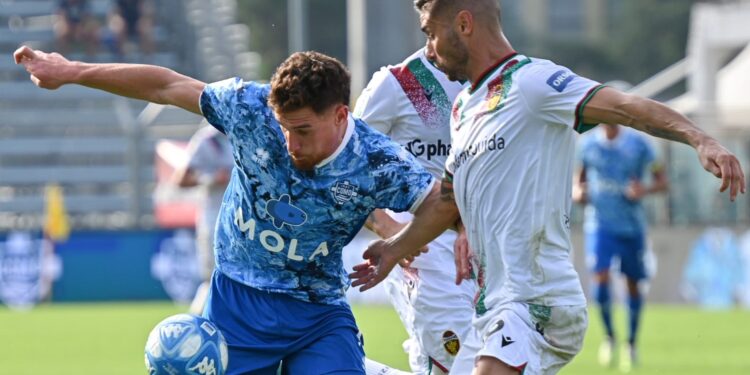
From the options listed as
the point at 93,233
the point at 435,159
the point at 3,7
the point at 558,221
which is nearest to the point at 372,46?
the point at 93,233

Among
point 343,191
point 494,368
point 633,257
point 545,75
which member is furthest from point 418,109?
point 633,257

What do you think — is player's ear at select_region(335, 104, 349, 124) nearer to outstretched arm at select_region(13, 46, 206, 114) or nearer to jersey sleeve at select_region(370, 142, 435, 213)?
jersey sleeve at select_region(370, 142, 435, 213)

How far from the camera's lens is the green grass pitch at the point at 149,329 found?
529 inches

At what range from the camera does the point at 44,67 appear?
671 cm

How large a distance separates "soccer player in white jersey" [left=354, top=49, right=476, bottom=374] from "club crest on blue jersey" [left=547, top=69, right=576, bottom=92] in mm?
1698

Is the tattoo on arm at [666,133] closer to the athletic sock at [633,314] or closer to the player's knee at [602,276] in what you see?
the athletic sock at [633,314]

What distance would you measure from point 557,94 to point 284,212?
1356 millimetres

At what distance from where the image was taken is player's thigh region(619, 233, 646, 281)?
15.3 m

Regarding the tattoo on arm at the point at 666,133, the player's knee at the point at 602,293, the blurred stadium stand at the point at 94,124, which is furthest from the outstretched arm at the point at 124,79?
the blurred stadium stand at the point at 94,124

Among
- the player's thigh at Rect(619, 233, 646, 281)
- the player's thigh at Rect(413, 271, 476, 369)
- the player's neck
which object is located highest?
the player's neck

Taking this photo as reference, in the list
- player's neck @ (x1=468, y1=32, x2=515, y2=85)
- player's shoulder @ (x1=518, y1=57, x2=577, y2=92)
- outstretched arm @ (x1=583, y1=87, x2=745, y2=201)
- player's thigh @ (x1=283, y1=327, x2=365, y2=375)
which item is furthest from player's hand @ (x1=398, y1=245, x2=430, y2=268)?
outstretched arm @ (x1=583, y1=87, x2=745, y2=201)

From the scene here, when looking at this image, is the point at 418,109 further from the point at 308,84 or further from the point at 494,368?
the point at 494,368

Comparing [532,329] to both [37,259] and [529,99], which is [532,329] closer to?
[529,99]

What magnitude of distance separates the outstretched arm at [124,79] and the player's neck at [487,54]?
1292mm
